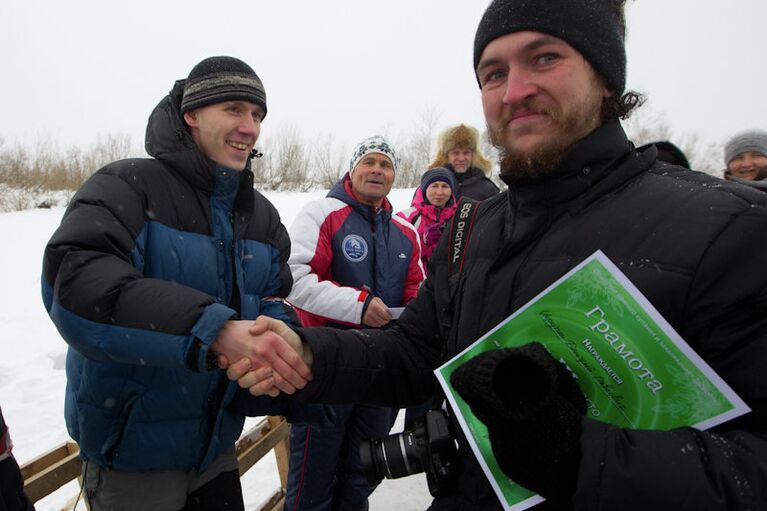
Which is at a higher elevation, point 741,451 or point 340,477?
point 741,451

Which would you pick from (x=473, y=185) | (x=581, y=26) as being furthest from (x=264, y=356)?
(x=473, y=185)

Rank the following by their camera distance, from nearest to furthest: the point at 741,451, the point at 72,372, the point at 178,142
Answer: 1. the point at 741,451
2. the point at 72,372
3. the point at 178,142

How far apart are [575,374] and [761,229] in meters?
0.47

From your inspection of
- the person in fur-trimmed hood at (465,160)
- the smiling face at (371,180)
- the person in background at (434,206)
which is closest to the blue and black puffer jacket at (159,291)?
the smiling face at (371,180)

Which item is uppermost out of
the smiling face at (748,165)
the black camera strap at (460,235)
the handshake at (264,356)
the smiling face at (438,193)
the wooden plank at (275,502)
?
the smiling face at (748,165)

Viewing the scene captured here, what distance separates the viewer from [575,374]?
98cm

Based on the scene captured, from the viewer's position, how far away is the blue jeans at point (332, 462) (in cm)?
271

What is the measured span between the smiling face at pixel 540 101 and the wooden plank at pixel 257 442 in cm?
224

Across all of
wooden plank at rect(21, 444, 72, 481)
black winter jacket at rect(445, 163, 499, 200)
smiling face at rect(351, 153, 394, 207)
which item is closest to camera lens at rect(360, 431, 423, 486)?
wooden plank at rect(21, 444, 72, 481)

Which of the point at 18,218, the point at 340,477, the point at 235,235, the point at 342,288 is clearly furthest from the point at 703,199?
the point at 18,218

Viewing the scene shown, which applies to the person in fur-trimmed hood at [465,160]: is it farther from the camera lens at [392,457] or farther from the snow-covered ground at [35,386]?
the camera lens at [392,457]

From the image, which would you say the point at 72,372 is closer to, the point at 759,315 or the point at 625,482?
the point at 625,482

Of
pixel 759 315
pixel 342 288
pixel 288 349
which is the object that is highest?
pixel 759 315

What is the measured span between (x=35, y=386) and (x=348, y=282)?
422 centimetres
